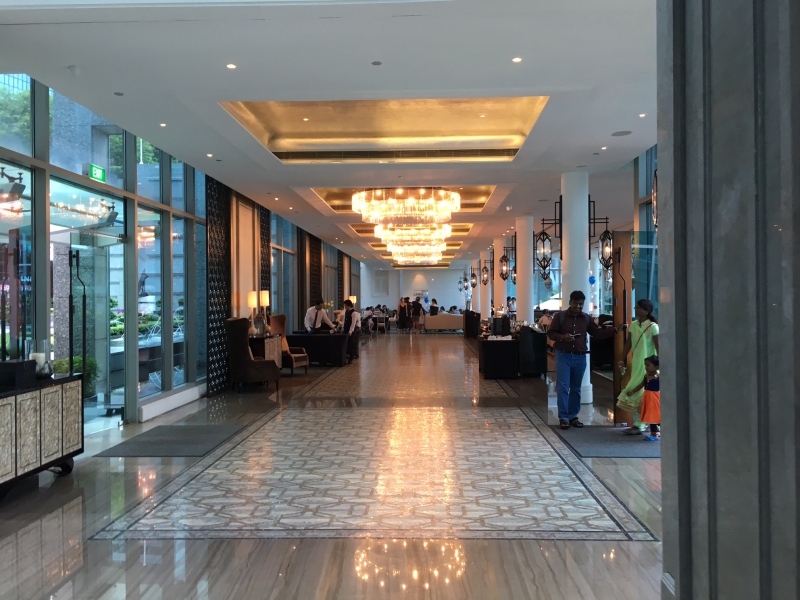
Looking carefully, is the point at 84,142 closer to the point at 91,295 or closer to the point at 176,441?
the point at 91,295

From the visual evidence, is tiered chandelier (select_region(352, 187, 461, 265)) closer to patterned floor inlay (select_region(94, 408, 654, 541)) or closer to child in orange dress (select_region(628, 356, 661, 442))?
patterned floor inlay (select_region(94, 408, 654, 541))

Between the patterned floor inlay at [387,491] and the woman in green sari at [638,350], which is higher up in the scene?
the woman in green sari at [638,350]

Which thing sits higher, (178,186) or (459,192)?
(459,192)

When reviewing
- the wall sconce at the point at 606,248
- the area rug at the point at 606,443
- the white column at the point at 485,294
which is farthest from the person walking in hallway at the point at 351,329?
the white column at the point at 485,294

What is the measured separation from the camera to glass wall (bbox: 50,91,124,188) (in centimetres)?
652

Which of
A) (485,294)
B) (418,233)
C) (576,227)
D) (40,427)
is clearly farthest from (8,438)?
(485,294)

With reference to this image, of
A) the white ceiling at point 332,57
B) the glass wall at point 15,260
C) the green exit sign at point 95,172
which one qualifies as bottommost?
the glass wall at point 15,260

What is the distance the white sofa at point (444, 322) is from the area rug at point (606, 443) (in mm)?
20363

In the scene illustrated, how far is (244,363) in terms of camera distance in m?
10.4

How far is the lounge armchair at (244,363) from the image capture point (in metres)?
10.3

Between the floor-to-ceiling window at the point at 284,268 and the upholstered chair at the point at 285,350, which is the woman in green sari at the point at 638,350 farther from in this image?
the floor-to-ceiling window at the point at 284,268

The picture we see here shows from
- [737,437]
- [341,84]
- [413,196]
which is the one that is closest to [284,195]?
[413,196]

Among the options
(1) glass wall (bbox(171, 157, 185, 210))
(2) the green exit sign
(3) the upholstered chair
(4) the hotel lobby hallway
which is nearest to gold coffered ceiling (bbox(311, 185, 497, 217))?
(3) the upholstered chair

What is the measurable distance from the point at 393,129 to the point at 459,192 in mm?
4775
